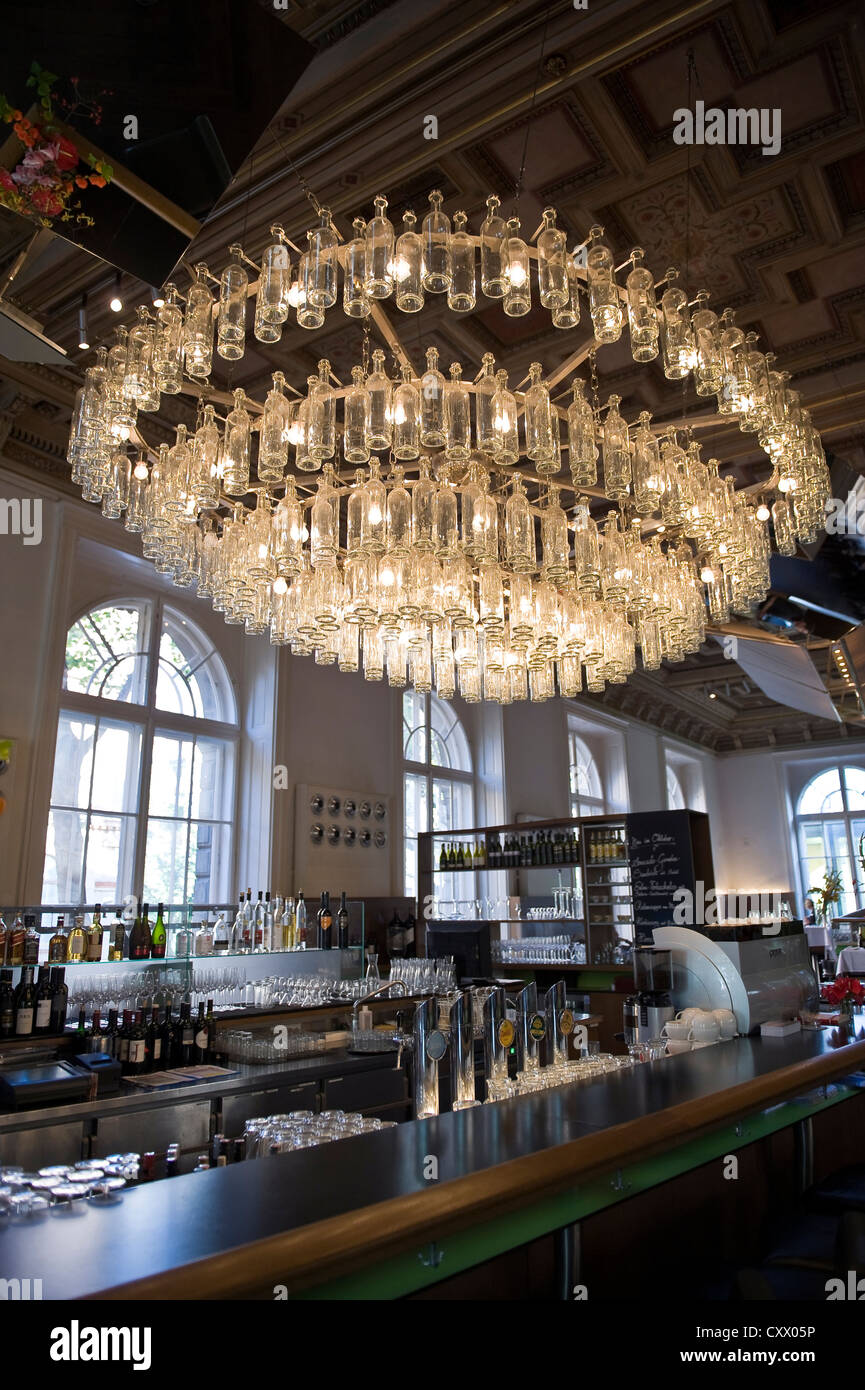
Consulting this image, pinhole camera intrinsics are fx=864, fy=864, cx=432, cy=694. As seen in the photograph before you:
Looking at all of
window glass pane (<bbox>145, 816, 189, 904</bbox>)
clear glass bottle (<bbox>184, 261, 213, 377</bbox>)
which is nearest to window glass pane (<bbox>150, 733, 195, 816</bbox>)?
window glass pane (<bbox>145, 816, 189, 904</bbox>)

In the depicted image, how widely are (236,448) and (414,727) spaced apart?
6.49 metres

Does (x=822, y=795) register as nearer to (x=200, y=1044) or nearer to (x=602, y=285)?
(x=200, y=1044)

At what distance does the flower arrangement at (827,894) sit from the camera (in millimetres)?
13141

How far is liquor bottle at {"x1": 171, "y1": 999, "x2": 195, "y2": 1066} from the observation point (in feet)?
12.4

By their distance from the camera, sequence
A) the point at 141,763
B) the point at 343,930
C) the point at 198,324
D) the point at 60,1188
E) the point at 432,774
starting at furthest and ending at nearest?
Answer: 1. the point at 432,774
2. the point at 141,763
3. the point at 343,930
4. the point at 198,324
5. the point at 60,1188

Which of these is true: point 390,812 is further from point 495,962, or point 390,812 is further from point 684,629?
point 684,629

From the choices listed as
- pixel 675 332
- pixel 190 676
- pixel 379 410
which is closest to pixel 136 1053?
pixel 379 410

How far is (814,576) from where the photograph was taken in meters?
6.19

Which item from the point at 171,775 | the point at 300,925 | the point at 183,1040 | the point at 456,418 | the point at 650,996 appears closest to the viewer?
the point at 456,418

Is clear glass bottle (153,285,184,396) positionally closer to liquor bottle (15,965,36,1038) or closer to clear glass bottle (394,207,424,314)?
clear glass bottle (394,207,424,314)

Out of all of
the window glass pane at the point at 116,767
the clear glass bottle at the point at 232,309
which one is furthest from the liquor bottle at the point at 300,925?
the clear glass bottle at the point at 232,309

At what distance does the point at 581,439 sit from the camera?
10.7ft

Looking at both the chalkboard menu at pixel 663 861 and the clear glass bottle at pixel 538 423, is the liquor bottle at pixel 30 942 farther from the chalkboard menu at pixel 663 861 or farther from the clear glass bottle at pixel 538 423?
the chalkboard menu at pixel 663 861
